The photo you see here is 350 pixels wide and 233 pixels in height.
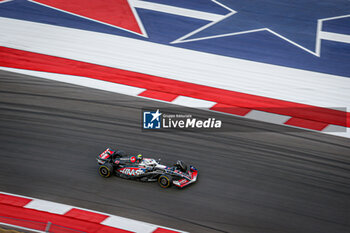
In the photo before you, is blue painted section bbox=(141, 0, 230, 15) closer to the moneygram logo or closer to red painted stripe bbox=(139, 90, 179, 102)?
red painted stripe bbox=(139, 90, 179, 102)

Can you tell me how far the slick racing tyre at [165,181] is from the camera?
896 centimetres

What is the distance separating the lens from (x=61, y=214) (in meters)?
8.46

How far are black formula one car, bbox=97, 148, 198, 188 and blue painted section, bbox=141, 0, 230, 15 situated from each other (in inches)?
426

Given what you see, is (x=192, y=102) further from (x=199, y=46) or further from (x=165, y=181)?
(x=165, y=181)

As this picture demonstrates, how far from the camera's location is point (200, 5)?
18625 millimetres

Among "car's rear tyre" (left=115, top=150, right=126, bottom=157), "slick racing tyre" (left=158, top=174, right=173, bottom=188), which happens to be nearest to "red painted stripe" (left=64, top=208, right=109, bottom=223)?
"slick racing tyre" (left=158, top=174, right=173, bottom=188)

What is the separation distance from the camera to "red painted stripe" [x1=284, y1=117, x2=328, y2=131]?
11.8 m

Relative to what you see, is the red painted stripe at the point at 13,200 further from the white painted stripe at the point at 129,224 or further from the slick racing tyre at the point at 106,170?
the white painted stripe at the point at 129,224

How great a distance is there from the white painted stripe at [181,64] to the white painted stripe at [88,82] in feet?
4.21

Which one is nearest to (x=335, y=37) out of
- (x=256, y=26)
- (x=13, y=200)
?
(x=256, y=26)

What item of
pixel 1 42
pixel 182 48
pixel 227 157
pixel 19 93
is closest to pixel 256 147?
pixel 227 157

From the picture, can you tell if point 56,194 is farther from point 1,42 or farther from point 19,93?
point 1,42

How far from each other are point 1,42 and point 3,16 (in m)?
2.48

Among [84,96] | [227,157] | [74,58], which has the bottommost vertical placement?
[227,157]
